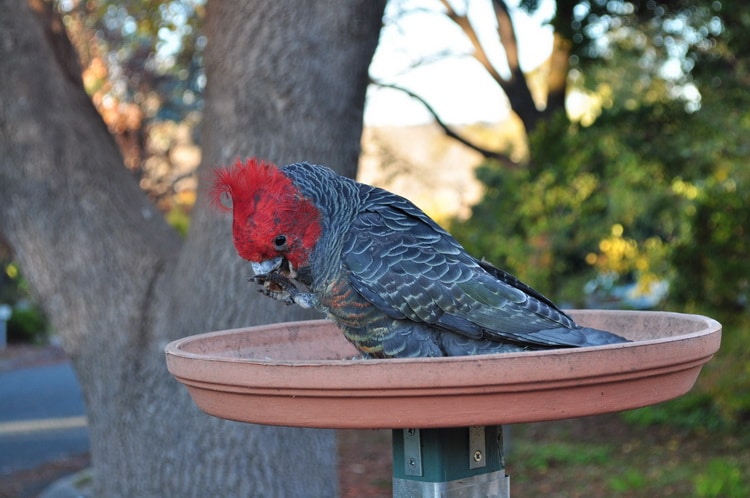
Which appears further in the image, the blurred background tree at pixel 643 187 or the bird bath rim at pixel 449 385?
the blurred background tree at pixel 643 187

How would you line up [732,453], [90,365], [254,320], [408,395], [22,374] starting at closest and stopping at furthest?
[408,395], [254,320], [90,365], [732,453], [22,374]

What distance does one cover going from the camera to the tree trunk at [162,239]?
354 cm

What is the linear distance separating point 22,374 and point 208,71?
1085cm

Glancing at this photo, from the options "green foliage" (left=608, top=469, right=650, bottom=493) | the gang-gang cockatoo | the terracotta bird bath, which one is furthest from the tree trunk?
"green foliage" (left=608, top=469, right=650, bottom=493)

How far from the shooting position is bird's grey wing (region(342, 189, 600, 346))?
2.03 m

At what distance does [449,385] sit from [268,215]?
24.6 inches

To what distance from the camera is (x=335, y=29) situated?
11.7 feet

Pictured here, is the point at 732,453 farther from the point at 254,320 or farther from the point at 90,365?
the point at 90,365

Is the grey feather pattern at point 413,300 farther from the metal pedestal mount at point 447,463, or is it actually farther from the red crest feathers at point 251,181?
the metal pedestal mount at point 447,463

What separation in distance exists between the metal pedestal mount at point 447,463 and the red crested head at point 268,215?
0.54 meters

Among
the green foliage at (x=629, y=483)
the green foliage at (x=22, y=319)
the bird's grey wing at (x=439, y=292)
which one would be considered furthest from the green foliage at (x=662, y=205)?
the green foliage at (x=22, y=319)

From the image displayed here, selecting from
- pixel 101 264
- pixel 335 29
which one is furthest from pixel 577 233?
pixel 101 264

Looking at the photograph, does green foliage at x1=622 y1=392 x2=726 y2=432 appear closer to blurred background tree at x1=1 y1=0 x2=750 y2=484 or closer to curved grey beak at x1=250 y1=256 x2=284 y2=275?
blurred background tree at x1=1 y1=0 x2=750 y2=484

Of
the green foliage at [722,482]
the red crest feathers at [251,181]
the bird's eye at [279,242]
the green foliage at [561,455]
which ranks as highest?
the red crest feathers at [251,181]
